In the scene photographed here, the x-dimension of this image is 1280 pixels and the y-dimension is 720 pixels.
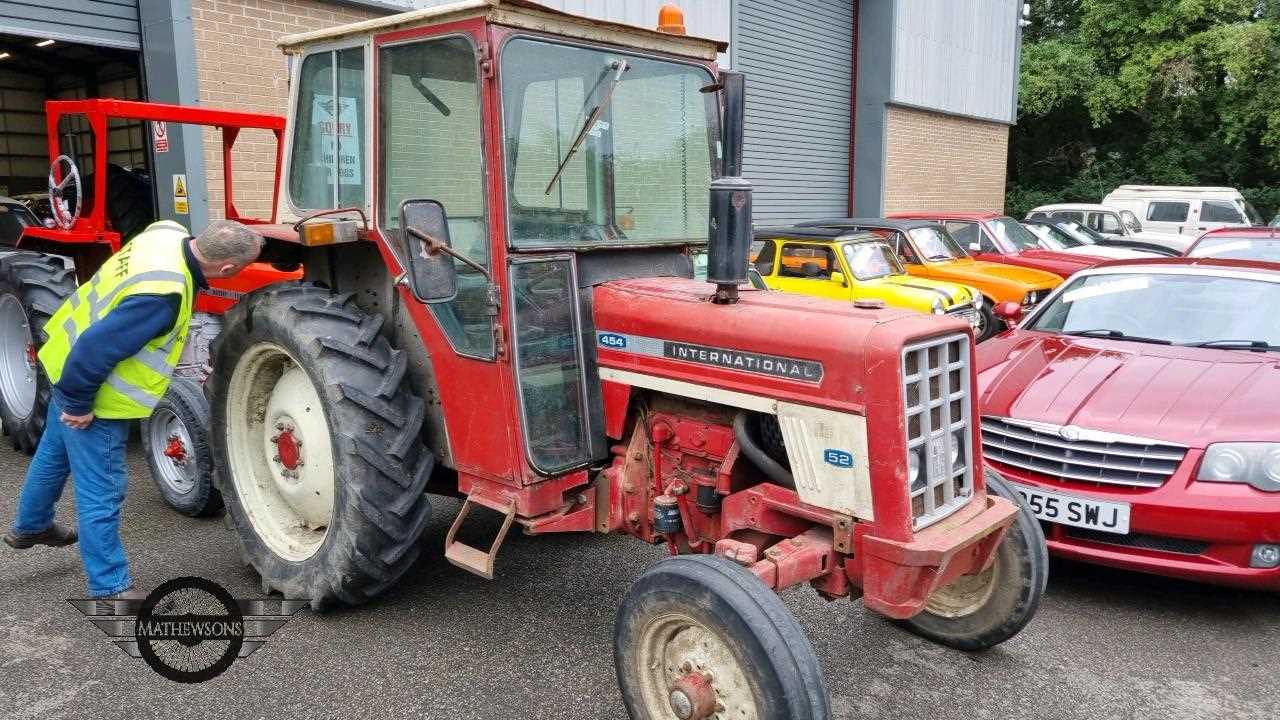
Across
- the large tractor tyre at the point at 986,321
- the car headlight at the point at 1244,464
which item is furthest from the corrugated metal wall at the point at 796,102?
the car headlight at the point at 1244,464

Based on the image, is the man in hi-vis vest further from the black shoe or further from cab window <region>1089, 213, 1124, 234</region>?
cab window <region>1089, 213, 1124, 234</region>

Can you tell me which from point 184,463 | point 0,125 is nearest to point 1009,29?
point 0,125

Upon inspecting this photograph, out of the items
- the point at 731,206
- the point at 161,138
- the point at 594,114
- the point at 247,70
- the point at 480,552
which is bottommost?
the point at 480,552

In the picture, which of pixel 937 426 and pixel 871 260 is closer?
pixel 937 426

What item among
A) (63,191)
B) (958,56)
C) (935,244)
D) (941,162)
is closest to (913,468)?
(63,191)

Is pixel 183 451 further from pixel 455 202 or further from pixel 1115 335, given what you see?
pixel 1115 335

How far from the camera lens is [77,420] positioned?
353cm

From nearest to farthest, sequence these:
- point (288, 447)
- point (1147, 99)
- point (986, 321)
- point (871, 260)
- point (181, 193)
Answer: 1. point (288, 447)
2. point (181, 193)
3. point (871, 260)
4. point (986, 321)
5. point (1147, 99)

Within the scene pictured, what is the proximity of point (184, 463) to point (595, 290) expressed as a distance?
2.68 meters

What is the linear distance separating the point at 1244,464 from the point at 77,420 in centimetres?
457

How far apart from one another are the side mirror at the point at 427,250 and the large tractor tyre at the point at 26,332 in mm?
3521

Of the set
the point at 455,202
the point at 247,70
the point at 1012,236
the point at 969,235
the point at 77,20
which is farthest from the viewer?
the point at 1012,236

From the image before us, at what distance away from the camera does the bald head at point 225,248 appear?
3.61 meters

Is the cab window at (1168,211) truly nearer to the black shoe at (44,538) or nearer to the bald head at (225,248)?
the bald head at (225,248)
